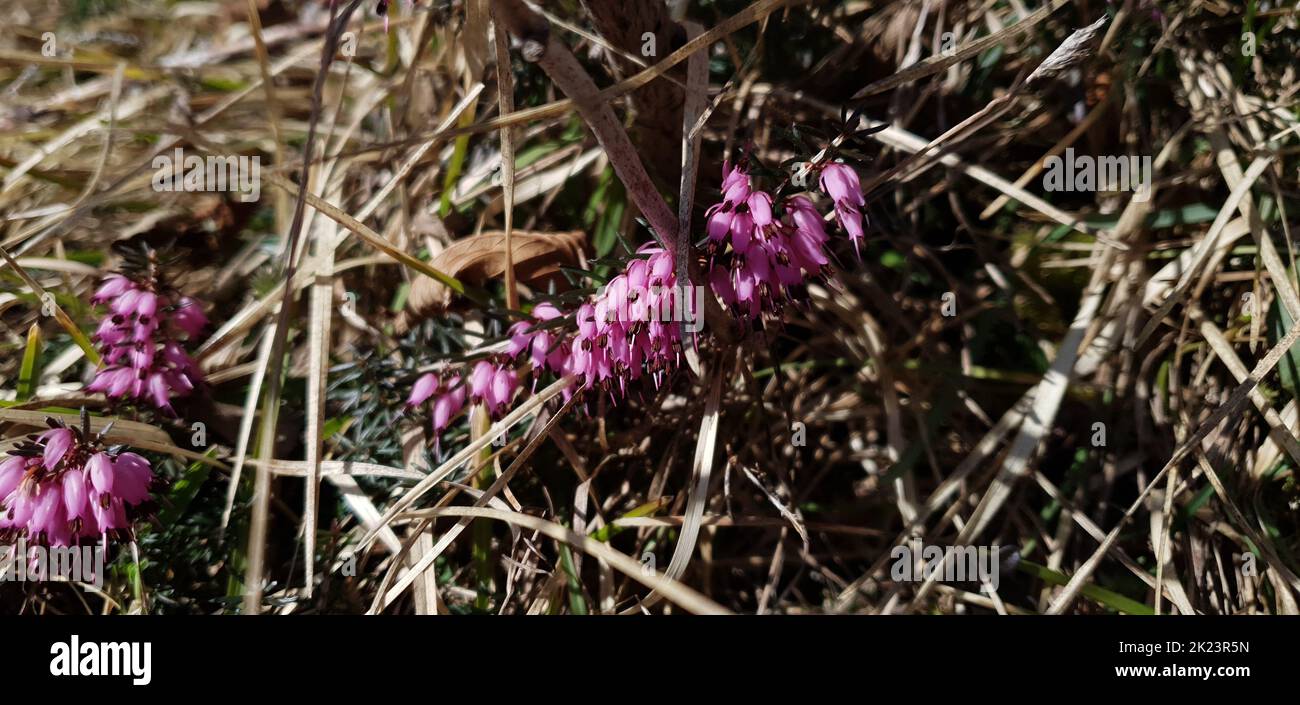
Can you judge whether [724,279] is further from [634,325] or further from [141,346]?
[141,346]

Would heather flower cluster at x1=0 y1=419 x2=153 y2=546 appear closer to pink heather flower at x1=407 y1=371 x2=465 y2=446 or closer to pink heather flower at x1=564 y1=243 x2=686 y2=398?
pink heather flower at x1=407 y1=371 x2=465 y2=446

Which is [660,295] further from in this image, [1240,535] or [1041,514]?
[1240,535]

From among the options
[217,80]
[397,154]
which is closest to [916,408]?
[397,154]

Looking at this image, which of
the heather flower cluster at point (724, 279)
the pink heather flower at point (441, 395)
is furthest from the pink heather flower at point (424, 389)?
the heather flower cluster at point (724, 279)

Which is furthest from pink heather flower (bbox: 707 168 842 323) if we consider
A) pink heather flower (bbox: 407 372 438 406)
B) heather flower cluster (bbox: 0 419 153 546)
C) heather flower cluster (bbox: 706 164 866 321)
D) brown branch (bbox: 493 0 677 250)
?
heather flower cluster (bbox: 0 419 153 546)

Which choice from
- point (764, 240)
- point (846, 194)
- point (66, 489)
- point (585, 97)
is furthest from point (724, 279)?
point (66, 489)

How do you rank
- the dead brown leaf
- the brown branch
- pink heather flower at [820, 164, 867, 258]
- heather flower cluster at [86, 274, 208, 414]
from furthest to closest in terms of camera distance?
the dead brown leaf, heather flower cluster at [86, 274, 208, 414], pink heather flower at [820, 164, 867, 258], the brown branch
